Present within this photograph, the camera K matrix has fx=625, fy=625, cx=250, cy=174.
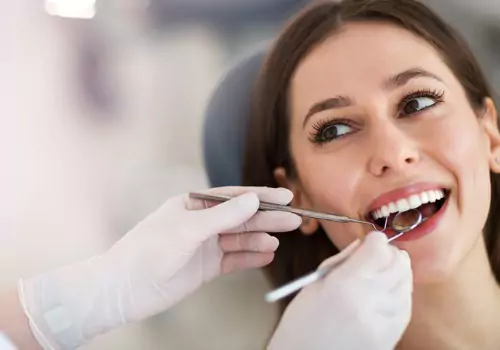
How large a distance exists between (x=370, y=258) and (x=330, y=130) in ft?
0.94

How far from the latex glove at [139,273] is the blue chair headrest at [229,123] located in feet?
0.55

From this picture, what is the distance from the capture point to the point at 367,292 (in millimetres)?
→ 920

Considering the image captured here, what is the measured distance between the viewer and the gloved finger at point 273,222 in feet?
3.64

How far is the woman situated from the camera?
104 cm

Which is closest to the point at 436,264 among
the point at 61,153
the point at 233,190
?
the point at 233,190

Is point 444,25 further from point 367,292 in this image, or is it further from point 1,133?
point 1,133

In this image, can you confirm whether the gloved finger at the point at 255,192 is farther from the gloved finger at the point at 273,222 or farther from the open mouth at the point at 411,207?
the open mouth at the point at 411,207

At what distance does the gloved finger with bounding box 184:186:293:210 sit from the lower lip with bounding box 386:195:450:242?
8.1 inches

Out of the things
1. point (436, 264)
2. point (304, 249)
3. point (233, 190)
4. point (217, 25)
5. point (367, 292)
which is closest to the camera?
point (367, 292)

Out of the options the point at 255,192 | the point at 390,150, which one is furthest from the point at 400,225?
the point at 255,192

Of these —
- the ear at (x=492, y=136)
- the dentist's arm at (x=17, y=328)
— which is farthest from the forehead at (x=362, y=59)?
the dentist's arm at (x=17, y=328)

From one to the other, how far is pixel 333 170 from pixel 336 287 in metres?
0.25

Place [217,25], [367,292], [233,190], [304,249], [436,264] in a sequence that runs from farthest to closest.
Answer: [217,25] → [304,249] → [233,190] → [436,264] → [367,292]

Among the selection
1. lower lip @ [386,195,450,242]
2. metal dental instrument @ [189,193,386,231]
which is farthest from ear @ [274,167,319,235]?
lower lip @ [386,195,450,242]
